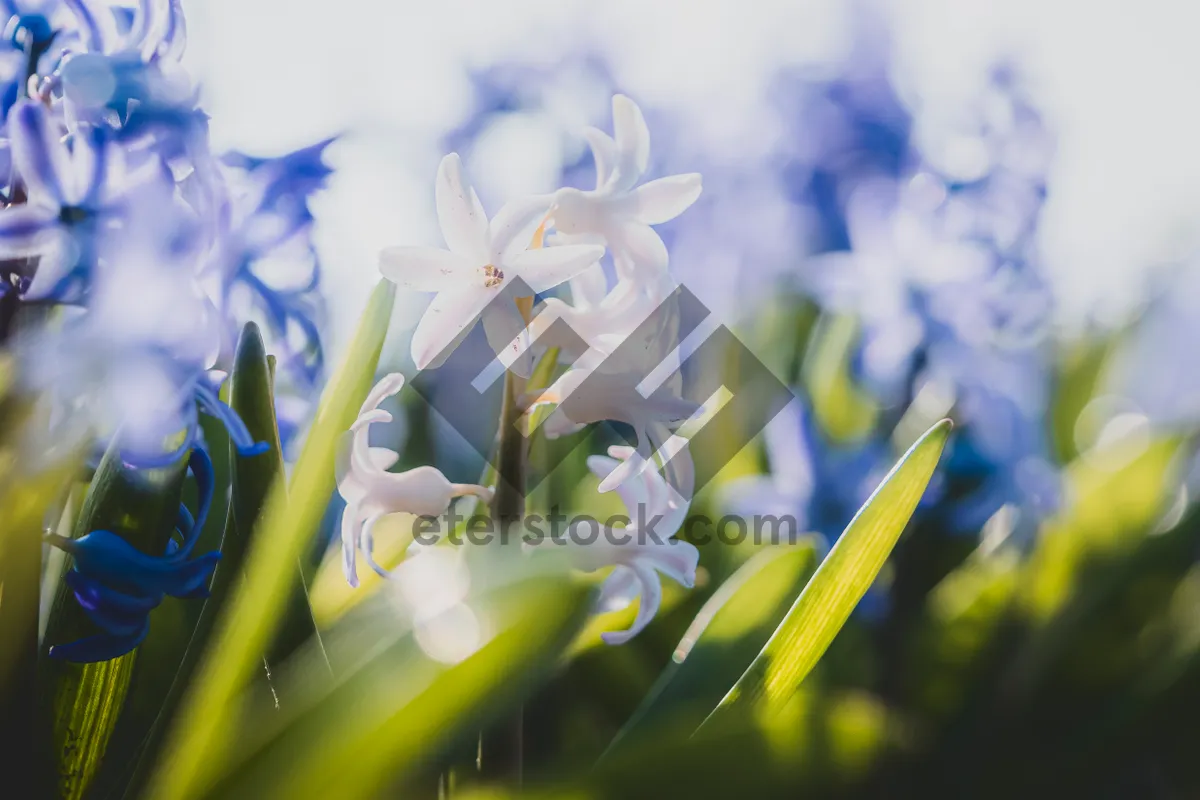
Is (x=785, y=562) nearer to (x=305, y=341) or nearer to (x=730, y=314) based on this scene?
(x=305, y=341)

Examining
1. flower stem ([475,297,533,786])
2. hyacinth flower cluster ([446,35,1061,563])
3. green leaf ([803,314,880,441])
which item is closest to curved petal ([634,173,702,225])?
flower stem ([475,297,533,786])

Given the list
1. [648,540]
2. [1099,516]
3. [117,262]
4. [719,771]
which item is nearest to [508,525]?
[648,540]

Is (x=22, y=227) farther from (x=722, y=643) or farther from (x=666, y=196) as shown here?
(x=722, y=643)

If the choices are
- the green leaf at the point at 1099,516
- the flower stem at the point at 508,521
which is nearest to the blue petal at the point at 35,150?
the flower stem at the point at 508,521

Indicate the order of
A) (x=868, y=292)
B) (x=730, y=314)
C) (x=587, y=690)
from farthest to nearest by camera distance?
(x=730, y=314) < (x=868, y=292) < (x=587, y=690)

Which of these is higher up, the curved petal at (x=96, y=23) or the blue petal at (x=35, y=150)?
the curved petal at (x=96, y=23)

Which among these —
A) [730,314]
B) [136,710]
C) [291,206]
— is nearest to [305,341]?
[291,206]

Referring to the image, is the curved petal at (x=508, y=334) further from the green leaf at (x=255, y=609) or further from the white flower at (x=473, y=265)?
the green leaf at (x=255, y=609)
